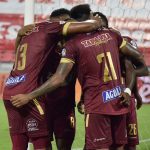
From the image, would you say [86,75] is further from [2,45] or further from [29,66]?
[2,45]

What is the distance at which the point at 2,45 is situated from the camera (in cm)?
1545

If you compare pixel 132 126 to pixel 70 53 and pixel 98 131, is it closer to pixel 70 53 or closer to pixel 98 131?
pixel 98 131

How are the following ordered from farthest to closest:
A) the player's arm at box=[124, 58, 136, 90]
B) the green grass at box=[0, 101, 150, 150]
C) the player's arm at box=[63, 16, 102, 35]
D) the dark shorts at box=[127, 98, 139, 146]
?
the green grass at box=[0, 101, 150, 150] < the dark shorts at box=[127, 98, 139, 146] < the player's arm at box=[124, 58, 136, 90] < the player's arm at box=[63, 16, 102, 35]

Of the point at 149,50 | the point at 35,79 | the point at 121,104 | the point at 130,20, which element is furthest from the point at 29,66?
the point at 149,50

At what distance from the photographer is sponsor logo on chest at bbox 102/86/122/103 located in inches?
168

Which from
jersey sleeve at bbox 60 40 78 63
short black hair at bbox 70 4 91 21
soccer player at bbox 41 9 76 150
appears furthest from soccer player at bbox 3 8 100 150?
soccer player at bbox 41 9 76 150

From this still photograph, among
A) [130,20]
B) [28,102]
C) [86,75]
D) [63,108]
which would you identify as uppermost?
[86,75]

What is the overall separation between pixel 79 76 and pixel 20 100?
0.55 metres

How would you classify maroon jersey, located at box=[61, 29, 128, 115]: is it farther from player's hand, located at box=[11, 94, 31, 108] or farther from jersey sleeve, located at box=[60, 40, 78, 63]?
player's hand, located at box=[11, 94, 31, 108]

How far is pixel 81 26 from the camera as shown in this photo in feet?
14.2

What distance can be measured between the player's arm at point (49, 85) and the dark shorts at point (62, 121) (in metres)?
0.88

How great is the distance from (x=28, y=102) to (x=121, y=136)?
84cm

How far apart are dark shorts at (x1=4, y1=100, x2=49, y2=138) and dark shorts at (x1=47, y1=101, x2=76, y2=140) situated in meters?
0.70

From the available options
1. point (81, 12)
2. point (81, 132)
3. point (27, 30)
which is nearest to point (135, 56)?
point (81, 12)
